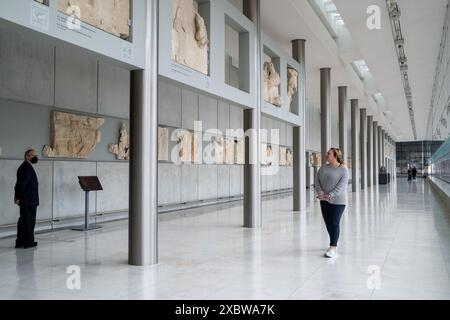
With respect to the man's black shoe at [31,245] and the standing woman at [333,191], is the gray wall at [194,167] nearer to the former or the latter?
the man's black shoe at [31,245]

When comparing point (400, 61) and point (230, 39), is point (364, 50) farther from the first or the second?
point (230, 39)

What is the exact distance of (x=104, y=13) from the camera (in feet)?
23.2

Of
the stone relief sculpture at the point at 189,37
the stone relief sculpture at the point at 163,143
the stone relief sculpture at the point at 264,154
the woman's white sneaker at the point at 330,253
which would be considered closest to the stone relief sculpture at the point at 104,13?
the stone relief sculpture at the point at 189,37

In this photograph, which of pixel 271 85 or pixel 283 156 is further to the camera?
pixel 283 156

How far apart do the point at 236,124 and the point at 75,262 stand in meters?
17.5

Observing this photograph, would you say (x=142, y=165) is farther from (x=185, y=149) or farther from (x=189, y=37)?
(x=185, y=149)

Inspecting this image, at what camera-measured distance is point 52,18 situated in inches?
238

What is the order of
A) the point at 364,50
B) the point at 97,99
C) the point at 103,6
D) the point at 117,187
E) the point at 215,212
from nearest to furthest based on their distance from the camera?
the point at 103,6
the point at 97,99
the point at 117,187
the point at 215,212
the point at 364,50

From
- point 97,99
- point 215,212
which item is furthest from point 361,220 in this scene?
point 97,99

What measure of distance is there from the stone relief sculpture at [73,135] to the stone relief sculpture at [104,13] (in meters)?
5.81

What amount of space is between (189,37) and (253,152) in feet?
15.0

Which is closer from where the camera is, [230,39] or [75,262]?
[75,262]

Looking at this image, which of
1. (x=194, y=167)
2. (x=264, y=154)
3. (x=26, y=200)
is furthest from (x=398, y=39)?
(x=26, y=200)
